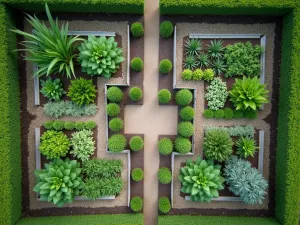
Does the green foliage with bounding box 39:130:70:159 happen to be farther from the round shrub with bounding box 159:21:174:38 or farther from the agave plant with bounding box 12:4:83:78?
the round shrub with bounding box 159:21:174:38

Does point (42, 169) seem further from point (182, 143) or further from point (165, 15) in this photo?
point (165, 15)

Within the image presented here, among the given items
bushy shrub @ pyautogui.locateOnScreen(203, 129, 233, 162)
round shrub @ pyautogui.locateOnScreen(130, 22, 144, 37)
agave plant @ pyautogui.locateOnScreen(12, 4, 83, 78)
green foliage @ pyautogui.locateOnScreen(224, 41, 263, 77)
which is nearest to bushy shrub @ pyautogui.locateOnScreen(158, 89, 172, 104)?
bushy shrub @ pyautogui.locateOnScreen(203, 129, 233, 162)

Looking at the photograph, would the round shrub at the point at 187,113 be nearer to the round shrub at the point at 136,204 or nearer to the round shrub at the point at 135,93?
the round shrub at the point at 135,93

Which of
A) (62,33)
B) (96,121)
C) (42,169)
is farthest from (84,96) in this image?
(42,169)

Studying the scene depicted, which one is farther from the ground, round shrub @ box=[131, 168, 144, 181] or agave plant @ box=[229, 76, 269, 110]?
agave plant @ box=[229, 76, 269, 110]

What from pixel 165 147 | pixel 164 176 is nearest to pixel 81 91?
pixel 165 147

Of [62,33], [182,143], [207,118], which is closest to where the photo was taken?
[62,33]
